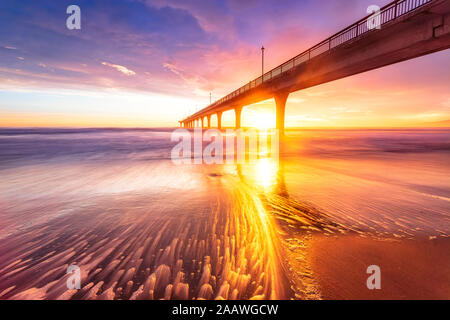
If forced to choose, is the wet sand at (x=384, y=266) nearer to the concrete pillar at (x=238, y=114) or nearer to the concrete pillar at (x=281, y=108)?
the concrete pillar at (x=281, y=108)

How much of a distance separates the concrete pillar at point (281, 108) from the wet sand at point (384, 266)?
97.6ft

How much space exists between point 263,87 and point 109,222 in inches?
1264

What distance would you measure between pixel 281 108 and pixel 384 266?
31122 millimetres

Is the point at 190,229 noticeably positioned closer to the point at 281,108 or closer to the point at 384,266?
the point at 384,266

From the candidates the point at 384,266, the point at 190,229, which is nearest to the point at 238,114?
the point at 190,229

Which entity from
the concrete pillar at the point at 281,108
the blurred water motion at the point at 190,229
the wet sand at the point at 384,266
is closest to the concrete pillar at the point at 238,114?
the concrete pillar at the point at 281,108

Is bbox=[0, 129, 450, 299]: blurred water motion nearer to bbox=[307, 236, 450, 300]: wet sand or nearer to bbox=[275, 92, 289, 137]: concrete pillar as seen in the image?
bbox=[307, 236, 450, 300]: wet sand

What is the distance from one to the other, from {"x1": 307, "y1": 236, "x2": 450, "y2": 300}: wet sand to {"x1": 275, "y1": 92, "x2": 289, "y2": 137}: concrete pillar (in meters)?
29.7

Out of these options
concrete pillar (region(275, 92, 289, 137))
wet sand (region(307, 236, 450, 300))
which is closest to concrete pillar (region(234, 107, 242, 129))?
concrete pillar (region(275, 92, 289, 137))

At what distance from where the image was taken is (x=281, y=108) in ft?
102

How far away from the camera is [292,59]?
2169 centimetres

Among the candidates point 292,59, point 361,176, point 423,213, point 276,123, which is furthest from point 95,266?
point 276,123

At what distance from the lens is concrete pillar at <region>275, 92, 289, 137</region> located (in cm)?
3009

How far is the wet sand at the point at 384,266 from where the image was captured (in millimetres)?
Answer: 2323
